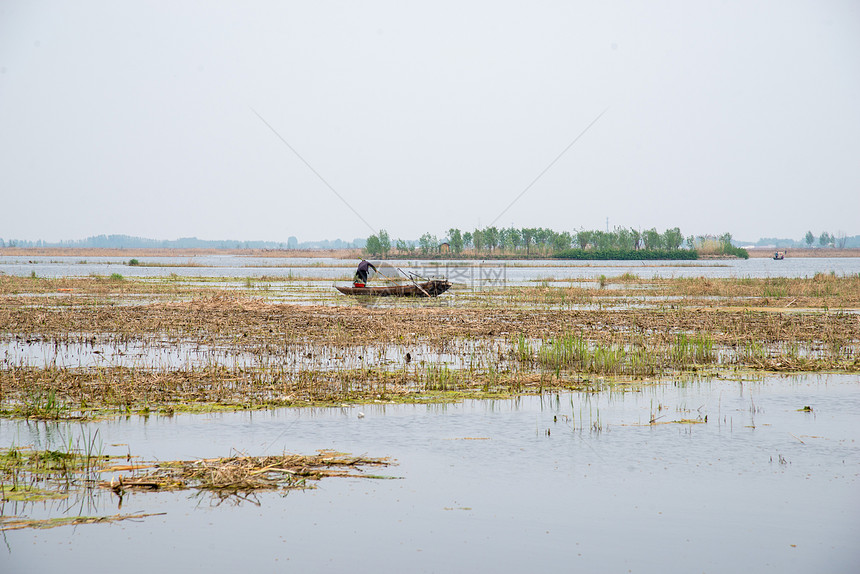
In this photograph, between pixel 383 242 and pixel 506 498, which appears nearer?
→ pixel 506 498

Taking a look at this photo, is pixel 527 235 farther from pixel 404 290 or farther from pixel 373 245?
pixel 404 290

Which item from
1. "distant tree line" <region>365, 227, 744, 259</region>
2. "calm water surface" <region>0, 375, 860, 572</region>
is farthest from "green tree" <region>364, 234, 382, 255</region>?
"calm water surface" <region>0, 375, 860, 572</region>

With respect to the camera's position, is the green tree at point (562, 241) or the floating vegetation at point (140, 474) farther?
the green tree at point (562, 241)

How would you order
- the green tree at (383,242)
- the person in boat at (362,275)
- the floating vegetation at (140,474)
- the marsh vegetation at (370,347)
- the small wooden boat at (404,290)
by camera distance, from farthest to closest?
1. the green tree at (383,242)
2. the small wooden boat at (404,290)
3. the person in boat at (362,275)
4. the marsh vegetation at (370,347)
5. the floating vegetation at (140,474)

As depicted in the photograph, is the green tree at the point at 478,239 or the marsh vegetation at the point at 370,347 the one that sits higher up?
the green tree at the point at 478,239

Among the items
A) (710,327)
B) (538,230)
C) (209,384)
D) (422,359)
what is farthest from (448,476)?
(538,230)

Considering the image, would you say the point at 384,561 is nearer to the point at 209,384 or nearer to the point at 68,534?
the point at 68,534

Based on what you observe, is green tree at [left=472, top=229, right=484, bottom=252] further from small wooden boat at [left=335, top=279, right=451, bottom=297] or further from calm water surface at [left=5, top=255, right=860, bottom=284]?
small wooden boat at [left=335, top=279, right=451, bottom=297]

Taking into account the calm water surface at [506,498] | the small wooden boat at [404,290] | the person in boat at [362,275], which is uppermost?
the person in boat at [362,275]

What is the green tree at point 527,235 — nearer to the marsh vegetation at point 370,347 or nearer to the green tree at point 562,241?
the green tree at point 562,241

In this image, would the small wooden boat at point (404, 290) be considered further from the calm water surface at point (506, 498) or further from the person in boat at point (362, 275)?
the calm water surface at point (506, 498)

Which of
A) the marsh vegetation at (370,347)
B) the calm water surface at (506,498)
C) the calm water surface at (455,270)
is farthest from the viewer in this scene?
the calm water surface at (455,270)

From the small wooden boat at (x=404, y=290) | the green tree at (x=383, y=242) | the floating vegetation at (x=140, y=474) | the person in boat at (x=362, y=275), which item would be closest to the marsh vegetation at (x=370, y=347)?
the small wooden boat at (x=404, y=290)

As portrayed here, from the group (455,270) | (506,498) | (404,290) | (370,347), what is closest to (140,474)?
(506,498)
